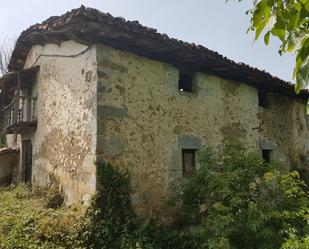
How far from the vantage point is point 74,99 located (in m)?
7.66

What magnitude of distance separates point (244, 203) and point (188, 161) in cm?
282

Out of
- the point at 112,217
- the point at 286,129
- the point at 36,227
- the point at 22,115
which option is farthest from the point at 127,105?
the point at 286,129

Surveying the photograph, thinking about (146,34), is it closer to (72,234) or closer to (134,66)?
(134,66)

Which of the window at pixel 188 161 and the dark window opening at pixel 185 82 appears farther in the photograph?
the dark window opening at pixel 185 82

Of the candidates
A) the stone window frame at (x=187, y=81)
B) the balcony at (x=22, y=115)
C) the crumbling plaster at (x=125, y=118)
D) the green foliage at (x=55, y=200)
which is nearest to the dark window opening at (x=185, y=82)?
the stone window frame at (x=187, y=81)

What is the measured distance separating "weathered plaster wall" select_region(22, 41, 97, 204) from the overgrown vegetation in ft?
1.89

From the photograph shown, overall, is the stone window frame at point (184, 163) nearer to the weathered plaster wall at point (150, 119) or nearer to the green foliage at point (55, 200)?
the weathered plaster wall at point (150, 119)

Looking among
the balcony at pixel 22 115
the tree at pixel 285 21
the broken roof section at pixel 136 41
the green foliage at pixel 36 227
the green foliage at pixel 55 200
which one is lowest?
the green foliage at pixel 36 227

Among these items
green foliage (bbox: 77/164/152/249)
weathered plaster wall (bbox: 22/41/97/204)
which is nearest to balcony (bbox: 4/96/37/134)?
weathered plaster wall (bbox: 22/41/97/204)

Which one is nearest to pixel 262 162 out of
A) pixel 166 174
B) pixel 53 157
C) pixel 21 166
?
pixel 166 174

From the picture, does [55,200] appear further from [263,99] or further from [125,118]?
[263,99]

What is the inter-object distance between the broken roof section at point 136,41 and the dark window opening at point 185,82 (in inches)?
13.4

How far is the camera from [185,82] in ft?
30.3

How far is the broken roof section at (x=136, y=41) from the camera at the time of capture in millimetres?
6469
